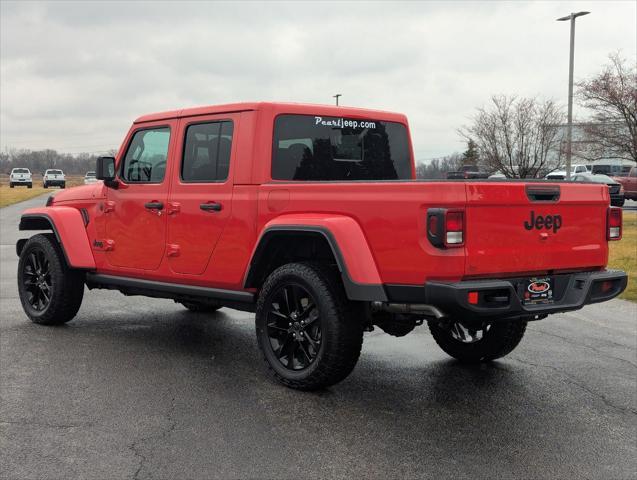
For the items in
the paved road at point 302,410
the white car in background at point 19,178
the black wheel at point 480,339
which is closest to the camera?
the paved road at point 302,410

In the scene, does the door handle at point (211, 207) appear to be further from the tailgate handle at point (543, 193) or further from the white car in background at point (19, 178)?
the white car in background at point (19, 178)

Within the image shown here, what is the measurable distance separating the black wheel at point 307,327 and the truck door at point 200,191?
0.72 meters

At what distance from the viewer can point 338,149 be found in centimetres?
576

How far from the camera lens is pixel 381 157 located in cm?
604

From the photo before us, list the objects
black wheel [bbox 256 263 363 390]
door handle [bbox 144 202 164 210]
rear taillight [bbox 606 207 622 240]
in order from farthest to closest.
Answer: door handle [bbox 144 202 164 210], rear taillight [bbox 606 207 622 240], black wheel [bbox 256 263 363 390]

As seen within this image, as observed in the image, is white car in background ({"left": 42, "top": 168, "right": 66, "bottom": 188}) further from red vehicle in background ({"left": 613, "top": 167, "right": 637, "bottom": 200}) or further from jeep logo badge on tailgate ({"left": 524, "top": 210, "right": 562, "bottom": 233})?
jeep logo badge on tailgate ({"left": 524, "top": 210, "right": 562, "bottom": 233})

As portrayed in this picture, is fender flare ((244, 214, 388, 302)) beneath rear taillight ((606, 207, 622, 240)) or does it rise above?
beneath

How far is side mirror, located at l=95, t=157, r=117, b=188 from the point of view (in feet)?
21.2

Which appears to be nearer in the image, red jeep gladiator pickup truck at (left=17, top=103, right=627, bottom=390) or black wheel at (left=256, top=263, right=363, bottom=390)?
red jeep gladiator pickup truck at (left=17, top=103, right=627, bottom=390)

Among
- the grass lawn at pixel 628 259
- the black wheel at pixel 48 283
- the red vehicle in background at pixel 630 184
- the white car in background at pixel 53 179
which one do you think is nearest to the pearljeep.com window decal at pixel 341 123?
the black wheel at pixel 48 283

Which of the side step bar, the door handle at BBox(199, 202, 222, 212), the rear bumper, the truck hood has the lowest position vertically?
the side step bar

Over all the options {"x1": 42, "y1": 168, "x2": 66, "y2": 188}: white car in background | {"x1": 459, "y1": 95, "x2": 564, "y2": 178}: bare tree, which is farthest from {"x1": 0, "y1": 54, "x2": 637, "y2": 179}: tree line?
{"x1": 42, "y1": 168, "x2": 66, "y2": 188}: white car in background

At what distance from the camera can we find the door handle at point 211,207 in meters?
5.38

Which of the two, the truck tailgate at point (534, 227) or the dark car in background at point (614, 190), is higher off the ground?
the dark car in background at point (614, 190)
